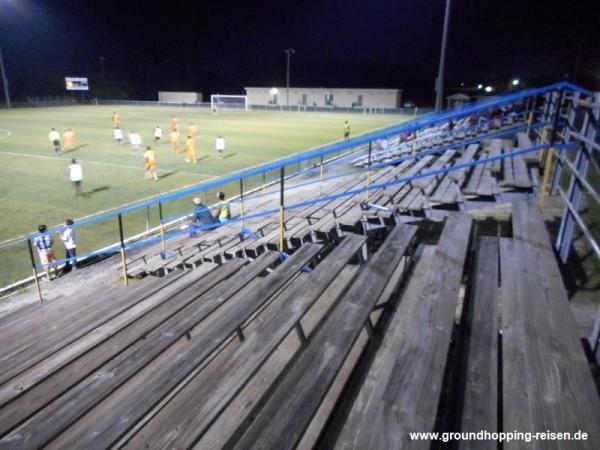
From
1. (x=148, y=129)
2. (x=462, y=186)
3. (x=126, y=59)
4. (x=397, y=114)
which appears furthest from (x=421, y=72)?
(x=462, y=186)

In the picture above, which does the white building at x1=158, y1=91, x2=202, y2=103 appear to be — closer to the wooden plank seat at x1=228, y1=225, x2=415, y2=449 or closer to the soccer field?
the soccer field

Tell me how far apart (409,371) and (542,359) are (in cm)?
69

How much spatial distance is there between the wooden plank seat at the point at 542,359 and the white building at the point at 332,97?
64581mm

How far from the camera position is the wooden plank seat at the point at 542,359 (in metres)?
1.80

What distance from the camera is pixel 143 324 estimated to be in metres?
3.48

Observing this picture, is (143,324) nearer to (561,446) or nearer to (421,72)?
(561,446)

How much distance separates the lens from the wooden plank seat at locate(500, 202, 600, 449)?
180 cm

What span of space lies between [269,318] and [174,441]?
106cm

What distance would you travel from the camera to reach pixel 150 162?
52.5 ft

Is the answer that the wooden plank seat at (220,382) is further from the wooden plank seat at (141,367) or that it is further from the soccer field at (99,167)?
the soccer field at (99,167)

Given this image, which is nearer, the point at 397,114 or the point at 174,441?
the point at 174,441

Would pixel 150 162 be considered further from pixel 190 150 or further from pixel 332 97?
pixel 332 97

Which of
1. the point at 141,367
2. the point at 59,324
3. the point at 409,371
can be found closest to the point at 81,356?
the point at 141,367

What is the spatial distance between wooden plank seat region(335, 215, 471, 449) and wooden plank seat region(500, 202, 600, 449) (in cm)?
32
